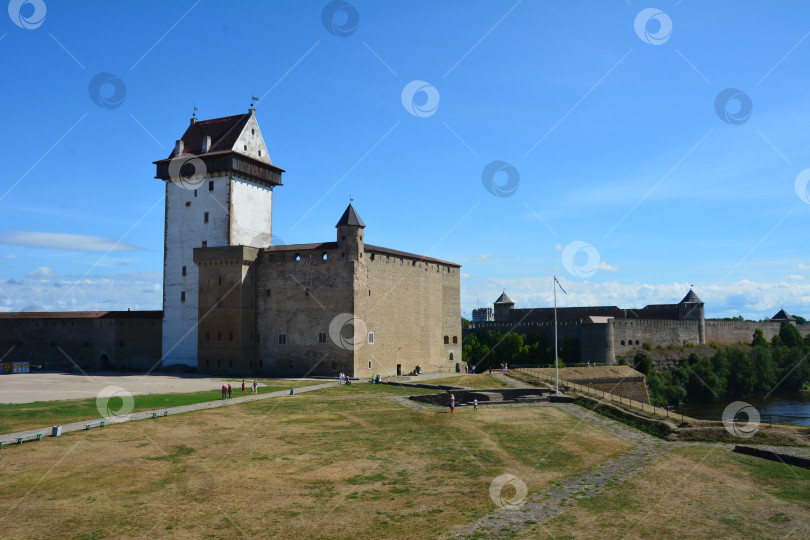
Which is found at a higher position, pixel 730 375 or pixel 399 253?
pixel 399 253

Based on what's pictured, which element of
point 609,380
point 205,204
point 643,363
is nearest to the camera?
point 609,380

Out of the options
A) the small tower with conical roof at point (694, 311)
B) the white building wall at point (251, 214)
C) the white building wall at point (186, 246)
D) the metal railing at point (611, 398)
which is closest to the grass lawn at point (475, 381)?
the metal railing at point (611, 398)

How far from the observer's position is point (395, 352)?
153ft

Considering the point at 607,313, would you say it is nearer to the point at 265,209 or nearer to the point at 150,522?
the point at 265,209

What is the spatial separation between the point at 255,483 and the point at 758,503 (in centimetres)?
1288

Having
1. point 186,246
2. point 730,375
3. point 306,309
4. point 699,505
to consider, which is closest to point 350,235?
point 306,309

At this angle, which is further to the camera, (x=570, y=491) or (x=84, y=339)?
(x=84, y=339)

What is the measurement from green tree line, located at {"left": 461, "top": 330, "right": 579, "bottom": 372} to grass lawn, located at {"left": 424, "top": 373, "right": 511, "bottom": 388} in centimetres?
2073

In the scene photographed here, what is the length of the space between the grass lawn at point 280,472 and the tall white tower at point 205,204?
23531 millimetres

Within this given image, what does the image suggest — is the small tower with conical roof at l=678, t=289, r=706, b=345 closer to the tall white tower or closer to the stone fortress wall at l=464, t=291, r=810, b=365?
the stone fortress wall at l=464, t=291, r=810, b=365

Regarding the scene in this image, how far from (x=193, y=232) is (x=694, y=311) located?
203 feet

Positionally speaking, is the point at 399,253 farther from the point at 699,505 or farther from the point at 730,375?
the point at 730,375

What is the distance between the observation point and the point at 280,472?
16.7m

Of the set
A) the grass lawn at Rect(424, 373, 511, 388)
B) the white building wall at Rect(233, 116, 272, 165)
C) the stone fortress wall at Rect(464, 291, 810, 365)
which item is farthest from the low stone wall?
the white building wall at Rect(233, 116, 272, 165)
